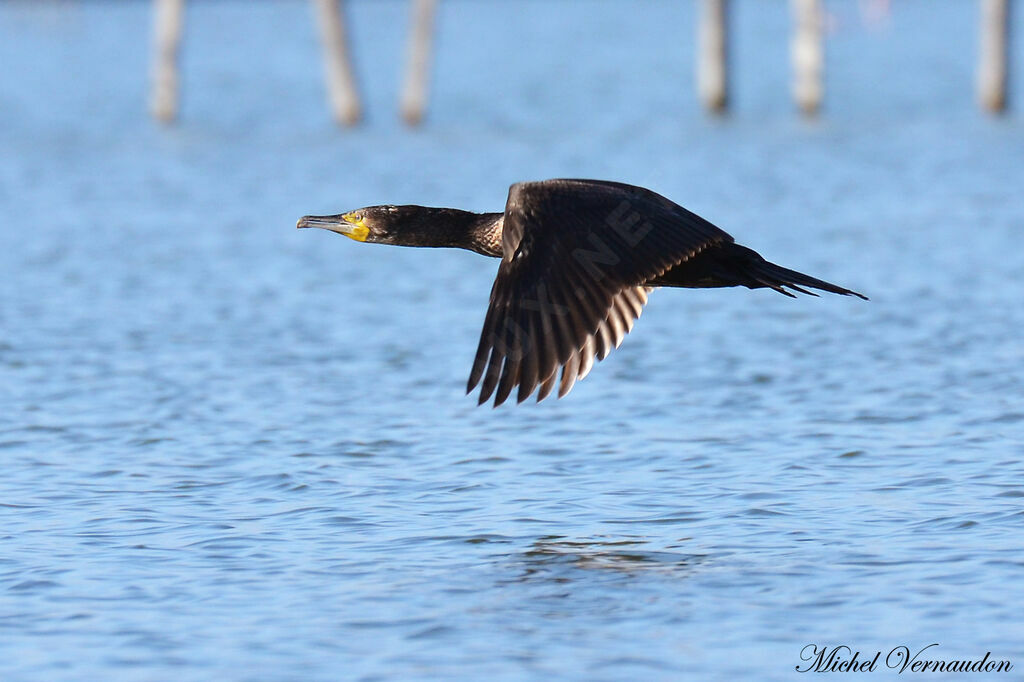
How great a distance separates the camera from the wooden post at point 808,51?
24844 mm

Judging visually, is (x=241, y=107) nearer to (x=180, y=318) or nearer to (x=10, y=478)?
(x=180, y=318)

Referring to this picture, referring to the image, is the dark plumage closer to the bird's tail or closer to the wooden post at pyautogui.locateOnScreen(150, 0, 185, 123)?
the bird's tail

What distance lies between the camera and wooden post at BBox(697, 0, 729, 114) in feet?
84.8

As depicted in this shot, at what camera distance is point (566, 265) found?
599cm

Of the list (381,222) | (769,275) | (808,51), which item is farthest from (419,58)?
(769,275)

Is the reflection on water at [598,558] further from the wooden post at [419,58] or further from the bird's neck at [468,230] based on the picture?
the wooden post at [419,58]

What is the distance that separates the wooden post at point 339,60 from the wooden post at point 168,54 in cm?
239

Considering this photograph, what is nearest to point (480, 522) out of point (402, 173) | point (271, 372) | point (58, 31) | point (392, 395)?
point (392, 395)

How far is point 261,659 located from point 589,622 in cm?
106

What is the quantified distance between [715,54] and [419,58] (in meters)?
5.02

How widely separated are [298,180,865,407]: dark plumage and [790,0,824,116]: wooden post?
19.0m
